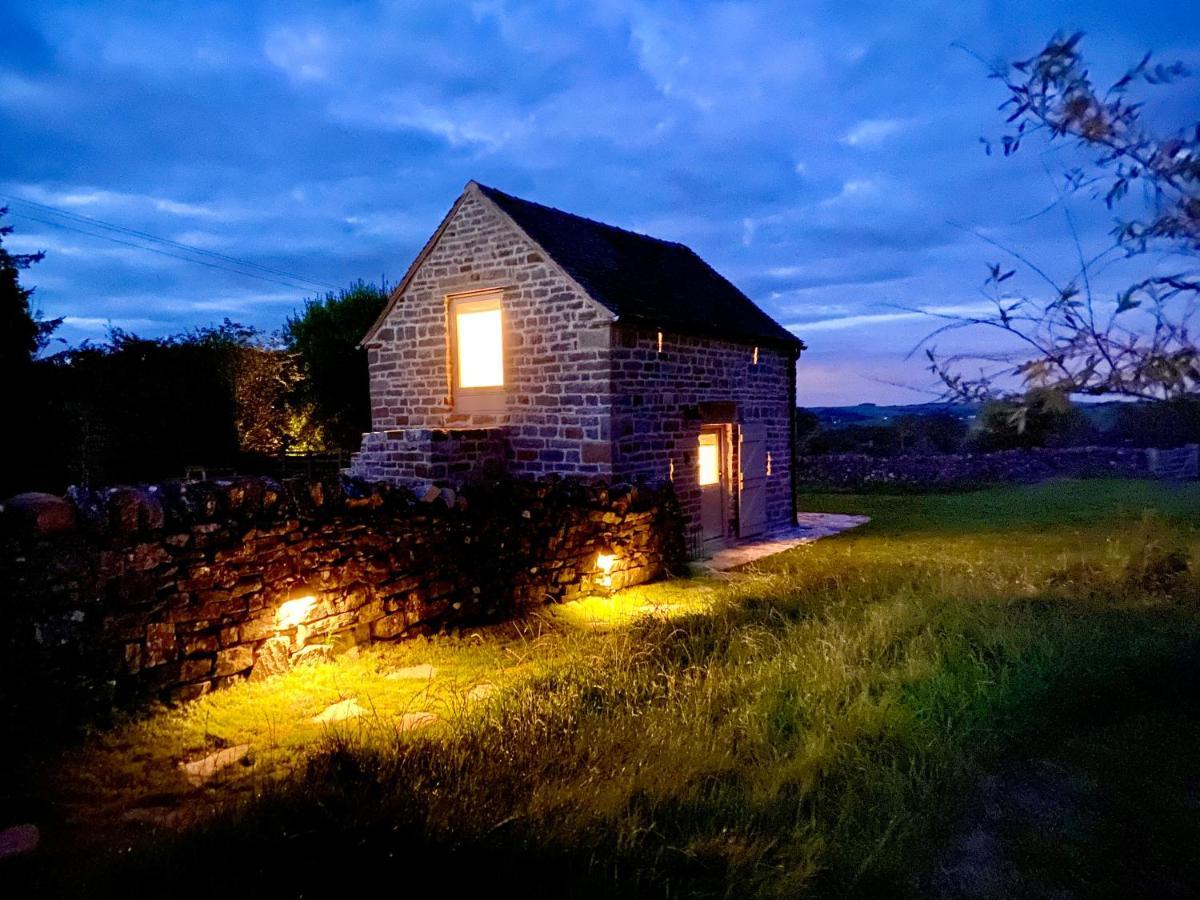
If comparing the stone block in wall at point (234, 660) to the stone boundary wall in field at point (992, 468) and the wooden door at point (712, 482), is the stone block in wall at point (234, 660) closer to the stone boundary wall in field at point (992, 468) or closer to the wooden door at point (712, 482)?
the wooden door at point (712, 482)

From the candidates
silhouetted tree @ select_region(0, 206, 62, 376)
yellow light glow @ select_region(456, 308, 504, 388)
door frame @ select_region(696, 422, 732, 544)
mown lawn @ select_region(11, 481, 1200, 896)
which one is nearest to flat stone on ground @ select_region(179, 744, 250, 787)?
mown lawn @ select_region(11, 481, 1200, 896)

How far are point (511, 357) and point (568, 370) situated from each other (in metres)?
1.25

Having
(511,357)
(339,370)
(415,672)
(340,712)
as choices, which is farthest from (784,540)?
(339,370)

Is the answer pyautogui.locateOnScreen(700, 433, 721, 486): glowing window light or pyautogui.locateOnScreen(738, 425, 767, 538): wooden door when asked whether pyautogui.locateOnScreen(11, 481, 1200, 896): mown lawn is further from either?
pyautogui.locateOnScreen(738, 425, 767, 538): wooden door

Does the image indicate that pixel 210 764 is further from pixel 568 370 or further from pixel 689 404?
pixel 689 404

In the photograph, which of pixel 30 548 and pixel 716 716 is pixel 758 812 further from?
pixel 30 548

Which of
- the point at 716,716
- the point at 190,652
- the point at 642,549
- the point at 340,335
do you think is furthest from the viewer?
the point at 340,335

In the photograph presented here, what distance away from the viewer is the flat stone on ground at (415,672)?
18.8 feet

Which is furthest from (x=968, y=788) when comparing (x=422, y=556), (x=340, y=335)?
(x=340, y=335)

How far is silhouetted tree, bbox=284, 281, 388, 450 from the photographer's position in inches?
835

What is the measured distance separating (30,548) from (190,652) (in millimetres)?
1282

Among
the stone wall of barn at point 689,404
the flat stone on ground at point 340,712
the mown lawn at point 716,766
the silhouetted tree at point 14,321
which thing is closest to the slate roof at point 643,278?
the stone wall of barn at point 689,404

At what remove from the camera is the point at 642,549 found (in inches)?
394

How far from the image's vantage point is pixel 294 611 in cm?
592
